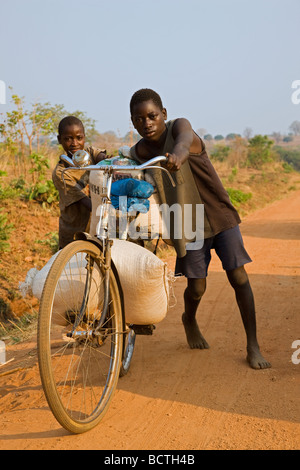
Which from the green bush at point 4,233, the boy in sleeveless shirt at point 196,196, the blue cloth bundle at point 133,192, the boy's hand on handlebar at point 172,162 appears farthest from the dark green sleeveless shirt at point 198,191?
the green bush at point 4,233

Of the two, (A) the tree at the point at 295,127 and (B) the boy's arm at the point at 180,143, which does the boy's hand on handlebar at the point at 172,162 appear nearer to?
(B) the boy's arm at the point at 180,143

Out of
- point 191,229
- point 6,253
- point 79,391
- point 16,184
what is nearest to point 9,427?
point 79,391

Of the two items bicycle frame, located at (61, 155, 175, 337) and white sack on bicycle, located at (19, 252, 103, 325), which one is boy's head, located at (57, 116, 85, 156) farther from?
white sack on bicycle, located at (19, 252, 103, 325)

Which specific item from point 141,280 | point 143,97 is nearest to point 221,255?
point 141,280

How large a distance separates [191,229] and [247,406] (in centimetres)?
109

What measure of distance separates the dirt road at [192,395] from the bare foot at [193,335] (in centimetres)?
7

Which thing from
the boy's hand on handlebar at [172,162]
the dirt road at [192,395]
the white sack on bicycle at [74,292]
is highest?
the boy's hand on handlebar at [172,162]

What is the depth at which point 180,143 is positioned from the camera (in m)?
2.96

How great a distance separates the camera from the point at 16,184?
945 cm

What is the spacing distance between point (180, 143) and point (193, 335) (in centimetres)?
152

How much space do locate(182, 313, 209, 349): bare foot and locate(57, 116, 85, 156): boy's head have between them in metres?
1.43

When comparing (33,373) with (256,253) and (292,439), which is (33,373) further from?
(256,253)

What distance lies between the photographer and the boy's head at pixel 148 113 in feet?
10.2

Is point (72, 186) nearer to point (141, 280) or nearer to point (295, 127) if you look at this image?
point (141, 280)
